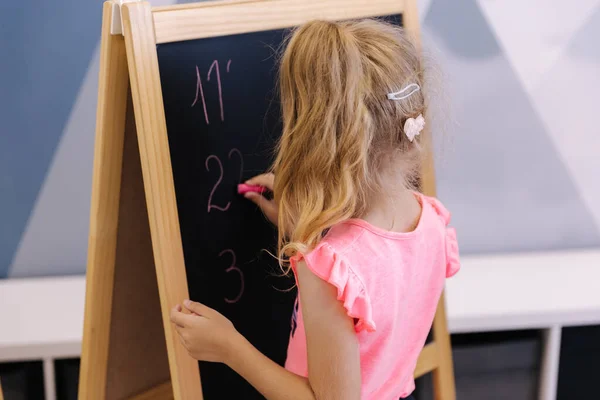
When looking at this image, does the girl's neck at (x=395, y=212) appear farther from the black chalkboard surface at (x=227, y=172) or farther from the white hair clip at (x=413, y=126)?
the black chalkboard surface at (x=227, y=172)

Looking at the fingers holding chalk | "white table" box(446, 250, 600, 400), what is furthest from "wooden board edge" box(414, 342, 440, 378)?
the fingers holding chalk

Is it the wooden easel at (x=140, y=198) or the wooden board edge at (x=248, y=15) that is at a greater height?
the wooden board edge at (x=248, y=15)

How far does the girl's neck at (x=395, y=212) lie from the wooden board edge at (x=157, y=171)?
12.3 inches

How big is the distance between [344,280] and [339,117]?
0.21m

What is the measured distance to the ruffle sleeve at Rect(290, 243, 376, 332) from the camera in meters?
0.86

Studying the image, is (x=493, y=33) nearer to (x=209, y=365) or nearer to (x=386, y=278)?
(x=386, y=278)

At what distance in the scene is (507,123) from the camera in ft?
5.74

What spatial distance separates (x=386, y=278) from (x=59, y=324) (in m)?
0.86

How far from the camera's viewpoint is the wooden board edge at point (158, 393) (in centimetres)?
129

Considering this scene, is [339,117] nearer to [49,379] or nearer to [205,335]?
[205,335]

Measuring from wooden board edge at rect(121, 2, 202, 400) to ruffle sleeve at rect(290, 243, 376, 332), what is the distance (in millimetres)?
248

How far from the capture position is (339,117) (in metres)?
0.88

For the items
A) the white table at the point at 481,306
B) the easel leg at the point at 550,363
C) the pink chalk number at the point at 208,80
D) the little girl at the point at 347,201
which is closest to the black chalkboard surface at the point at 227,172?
the pink chalk number at the point at 208,80

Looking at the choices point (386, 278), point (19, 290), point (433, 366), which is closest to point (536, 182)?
point (433, 366)
